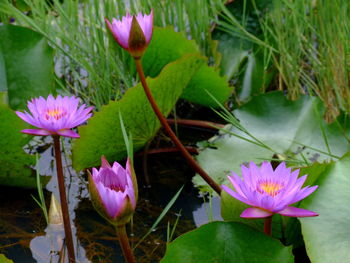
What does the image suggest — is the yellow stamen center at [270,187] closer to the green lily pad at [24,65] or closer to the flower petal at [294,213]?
the flower petal at [294,213]

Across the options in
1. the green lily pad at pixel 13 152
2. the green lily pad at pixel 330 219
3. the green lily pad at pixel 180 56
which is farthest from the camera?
the green lily pad at pixel 180 56

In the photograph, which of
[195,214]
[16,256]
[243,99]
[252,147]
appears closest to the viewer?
[16,256]

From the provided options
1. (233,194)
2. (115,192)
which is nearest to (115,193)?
(115,192)

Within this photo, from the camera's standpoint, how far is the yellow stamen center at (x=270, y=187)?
2.44ft

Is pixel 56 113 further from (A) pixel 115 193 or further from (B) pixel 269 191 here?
(B) pixel 269 191

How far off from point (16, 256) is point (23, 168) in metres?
0.21

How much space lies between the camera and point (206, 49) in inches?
62.9

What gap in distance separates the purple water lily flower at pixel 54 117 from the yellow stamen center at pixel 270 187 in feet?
0.94

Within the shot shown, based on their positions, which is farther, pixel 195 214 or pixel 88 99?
pixel 88 99

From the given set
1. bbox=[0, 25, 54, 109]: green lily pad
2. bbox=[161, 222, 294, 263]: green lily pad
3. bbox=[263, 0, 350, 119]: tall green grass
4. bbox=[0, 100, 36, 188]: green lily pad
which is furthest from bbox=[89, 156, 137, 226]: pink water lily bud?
bbox=[263, 0, 350, 119]: tall green grass

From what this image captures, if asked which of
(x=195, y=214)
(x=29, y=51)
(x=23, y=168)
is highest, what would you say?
(x=29, y=51)

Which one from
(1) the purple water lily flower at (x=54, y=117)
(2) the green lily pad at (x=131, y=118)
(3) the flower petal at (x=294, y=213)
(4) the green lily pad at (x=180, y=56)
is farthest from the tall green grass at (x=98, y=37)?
(3) the flower petal at (x=294, y=213)

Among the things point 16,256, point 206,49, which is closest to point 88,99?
point 206,49

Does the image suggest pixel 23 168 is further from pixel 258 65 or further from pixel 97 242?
pixel 258 65
